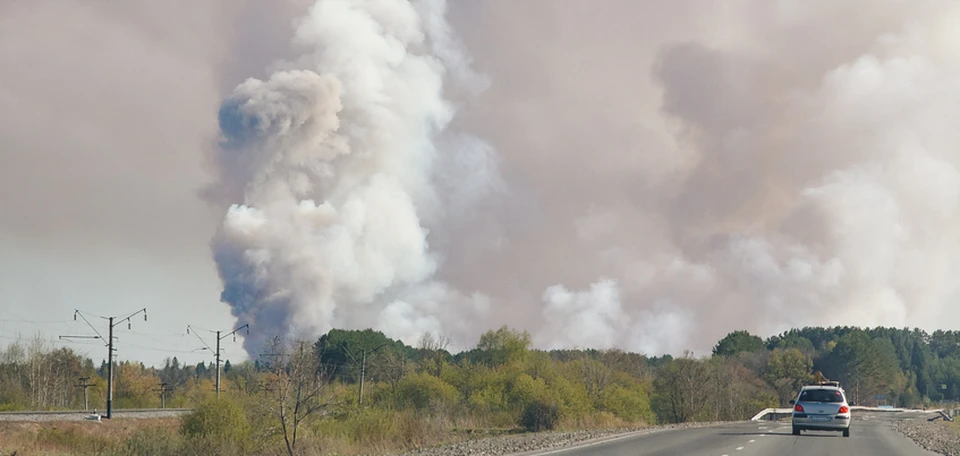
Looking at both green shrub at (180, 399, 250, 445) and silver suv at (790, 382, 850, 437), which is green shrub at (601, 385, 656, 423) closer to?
silver suv at (790, 382, 850, 437)

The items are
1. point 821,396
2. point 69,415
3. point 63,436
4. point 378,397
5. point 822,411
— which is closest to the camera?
point 822,411

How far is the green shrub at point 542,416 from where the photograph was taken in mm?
55406

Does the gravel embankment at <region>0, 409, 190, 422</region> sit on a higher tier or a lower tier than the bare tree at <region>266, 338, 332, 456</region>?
lower

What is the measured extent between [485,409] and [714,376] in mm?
30537

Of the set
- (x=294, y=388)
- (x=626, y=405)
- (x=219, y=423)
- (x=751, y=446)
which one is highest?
(x=294, y=388)

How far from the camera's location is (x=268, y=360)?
42.8 metres

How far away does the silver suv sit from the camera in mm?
39406

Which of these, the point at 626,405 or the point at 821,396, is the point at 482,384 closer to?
the point at 626,405

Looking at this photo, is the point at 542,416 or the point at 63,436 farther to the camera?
the point at 542,416

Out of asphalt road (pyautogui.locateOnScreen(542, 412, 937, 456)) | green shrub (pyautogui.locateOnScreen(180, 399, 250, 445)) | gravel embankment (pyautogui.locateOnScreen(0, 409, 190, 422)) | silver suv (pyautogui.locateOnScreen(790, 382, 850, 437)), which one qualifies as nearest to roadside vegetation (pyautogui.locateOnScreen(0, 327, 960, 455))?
green shrub (pyautogui.locateOnScreen(180, 399, 250, 445))

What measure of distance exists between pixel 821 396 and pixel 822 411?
2.87 ft

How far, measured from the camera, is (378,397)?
78.3 meters

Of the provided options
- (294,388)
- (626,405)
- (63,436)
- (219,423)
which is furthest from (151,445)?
(626,405)

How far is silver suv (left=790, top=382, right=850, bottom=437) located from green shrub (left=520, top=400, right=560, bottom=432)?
17966 mm
